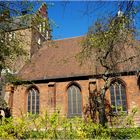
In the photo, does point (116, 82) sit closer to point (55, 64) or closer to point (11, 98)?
point (55, 64)

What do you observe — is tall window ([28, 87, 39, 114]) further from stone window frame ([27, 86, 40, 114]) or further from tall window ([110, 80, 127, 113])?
tall window ([110, 80, 127, 113])

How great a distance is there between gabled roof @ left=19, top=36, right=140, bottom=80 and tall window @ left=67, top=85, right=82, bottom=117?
4.48 feet

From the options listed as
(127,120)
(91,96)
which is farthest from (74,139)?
(91,96)

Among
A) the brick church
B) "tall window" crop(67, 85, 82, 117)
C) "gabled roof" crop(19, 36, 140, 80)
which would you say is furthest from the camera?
"tall window" crop(67, 85, 82, 117)

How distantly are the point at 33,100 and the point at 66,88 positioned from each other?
3409mm

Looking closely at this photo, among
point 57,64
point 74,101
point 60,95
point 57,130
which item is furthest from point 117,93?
point 57,130

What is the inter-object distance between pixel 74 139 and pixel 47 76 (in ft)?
48.1

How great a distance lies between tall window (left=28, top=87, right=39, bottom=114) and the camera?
21984 mm

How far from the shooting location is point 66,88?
2142 centimetres

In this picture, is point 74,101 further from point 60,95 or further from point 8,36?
point 8,36

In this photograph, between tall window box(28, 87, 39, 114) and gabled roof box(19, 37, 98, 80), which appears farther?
tall window box(28, 87, 39, 114)

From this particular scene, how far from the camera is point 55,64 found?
76.5 feet

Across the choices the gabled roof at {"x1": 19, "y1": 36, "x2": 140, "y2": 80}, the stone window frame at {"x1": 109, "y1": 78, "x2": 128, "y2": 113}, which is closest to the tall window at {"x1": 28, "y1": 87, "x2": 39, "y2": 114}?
the gabled roof at {"x1": 19, "y1": 36, "x2": 140, "y2": 80}

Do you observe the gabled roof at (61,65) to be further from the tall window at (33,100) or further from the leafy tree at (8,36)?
the leafy tree at (8,36)
